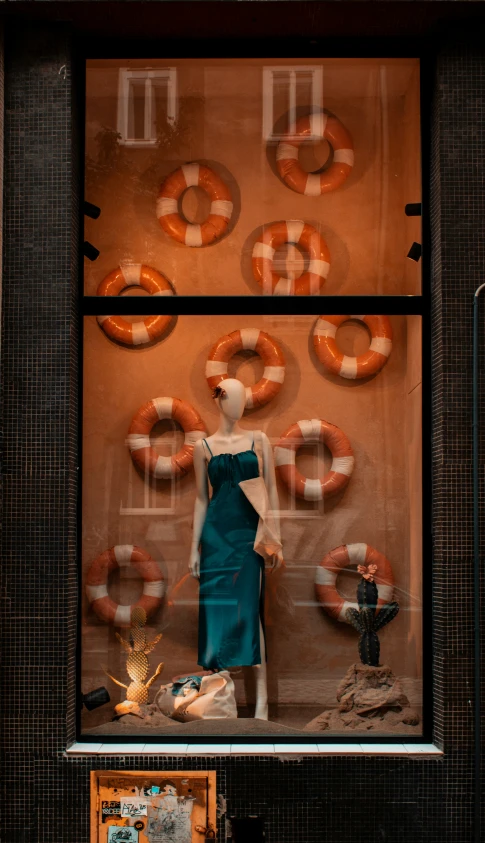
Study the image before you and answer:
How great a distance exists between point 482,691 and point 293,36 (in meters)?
4.20

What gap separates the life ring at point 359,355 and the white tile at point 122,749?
266 centimetres

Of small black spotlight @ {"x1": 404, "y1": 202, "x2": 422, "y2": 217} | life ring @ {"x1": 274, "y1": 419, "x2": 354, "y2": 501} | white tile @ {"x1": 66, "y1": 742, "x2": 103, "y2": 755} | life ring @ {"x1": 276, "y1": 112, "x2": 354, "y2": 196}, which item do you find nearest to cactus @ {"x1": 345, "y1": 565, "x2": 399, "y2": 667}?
life ring @ {"x1": 274, "y1": 419, "x2": 354, "y2": 501}

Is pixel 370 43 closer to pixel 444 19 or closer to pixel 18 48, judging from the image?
pixel 444 19

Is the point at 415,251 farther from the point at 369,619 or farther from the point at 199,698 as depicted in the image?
the point at 199,698

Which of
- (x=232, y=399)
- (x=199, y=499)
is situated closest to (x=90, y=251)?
(x=232, y=399)

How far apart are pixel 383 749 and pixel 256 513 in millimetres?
1628

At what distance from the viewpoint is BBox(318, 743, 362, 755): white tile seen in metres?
5.77

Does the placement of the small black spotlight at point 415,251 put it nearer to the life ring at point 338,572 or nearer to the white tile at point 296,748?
the life ring at point 338,572

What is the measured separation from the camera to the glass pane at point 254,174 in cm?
653

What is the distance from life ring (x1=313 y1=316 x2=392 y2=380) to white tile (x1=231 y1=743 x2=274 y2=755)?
2.39 m

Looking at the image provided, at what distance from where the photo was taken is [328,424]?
655cm

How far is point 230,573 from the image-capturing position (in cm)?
639

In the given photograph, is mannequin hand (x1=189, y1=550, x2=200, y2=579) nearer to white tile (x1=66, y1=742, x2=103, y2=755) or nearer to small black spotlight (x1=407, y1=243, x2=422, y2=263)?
white tile (x1=66, y1=742, x2=103, y2=755)

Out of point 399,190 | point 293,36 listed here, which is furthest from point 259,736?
point 293,36
